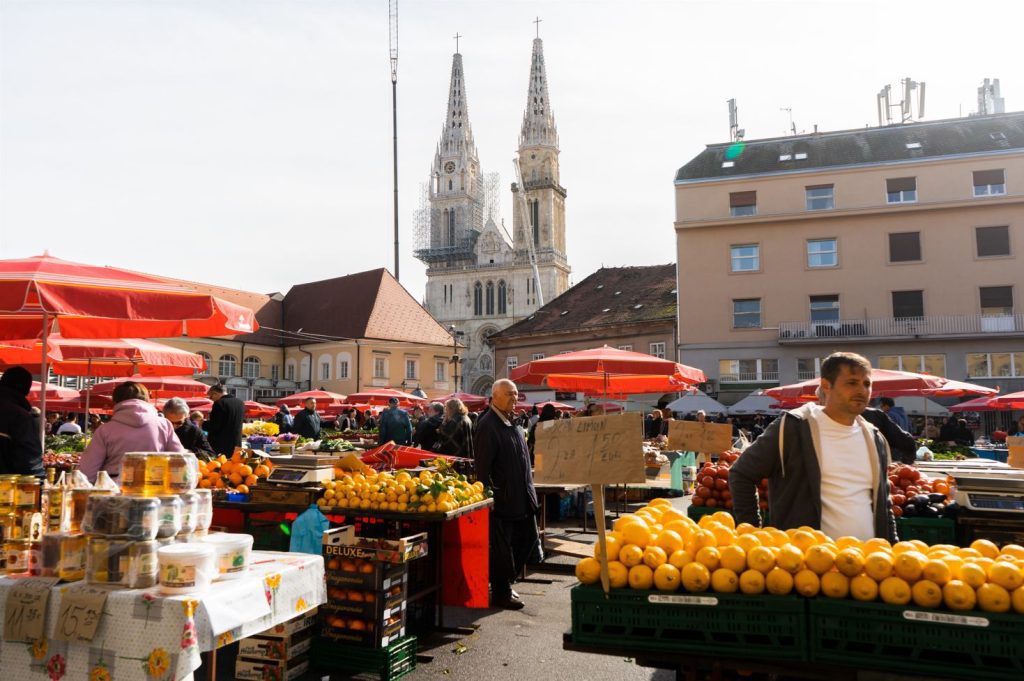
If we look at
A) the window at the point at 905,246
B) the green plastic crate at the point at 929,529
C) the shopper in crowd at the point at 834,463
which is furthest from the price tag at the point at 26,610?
the window at the point at 905,246

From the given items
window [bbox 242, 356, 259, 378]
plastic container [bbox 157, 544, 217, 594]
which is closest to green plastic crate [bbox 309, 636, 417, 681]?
plastic container [bbox 157, 544, 217, 594]

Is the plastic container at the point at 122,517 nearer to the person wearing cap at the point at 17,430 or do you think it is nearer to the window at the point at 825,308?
the person wearing cap at the point at 17,430

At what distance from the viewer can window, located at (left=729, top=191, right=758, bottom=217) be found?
3762cm

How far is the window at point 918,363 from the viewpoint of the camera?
34.4m

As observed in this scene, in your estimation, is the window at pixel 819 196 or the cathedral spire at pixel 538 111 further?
the cathedral spire at pixel 538 111

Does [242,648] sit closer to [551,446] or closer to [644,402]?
[551,446]

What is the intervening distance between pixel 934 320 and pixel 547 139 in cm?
7679

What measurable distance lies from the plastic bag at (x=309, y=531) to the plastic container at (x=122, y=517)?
2.91m

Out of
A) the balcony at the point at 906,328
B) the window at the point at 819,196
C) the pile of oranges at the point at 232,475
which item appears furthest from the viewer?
the window at the point at 819,196

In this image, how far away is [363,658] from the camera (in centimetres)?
506

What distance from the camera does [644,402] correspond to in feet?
150

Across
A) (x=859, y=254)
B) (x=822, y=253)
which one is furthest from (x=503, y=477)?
(x=859, y=254)

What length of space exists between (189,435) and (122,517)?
24.0 feet

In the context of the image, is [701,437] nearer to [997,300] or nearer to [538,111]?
[997,300]
